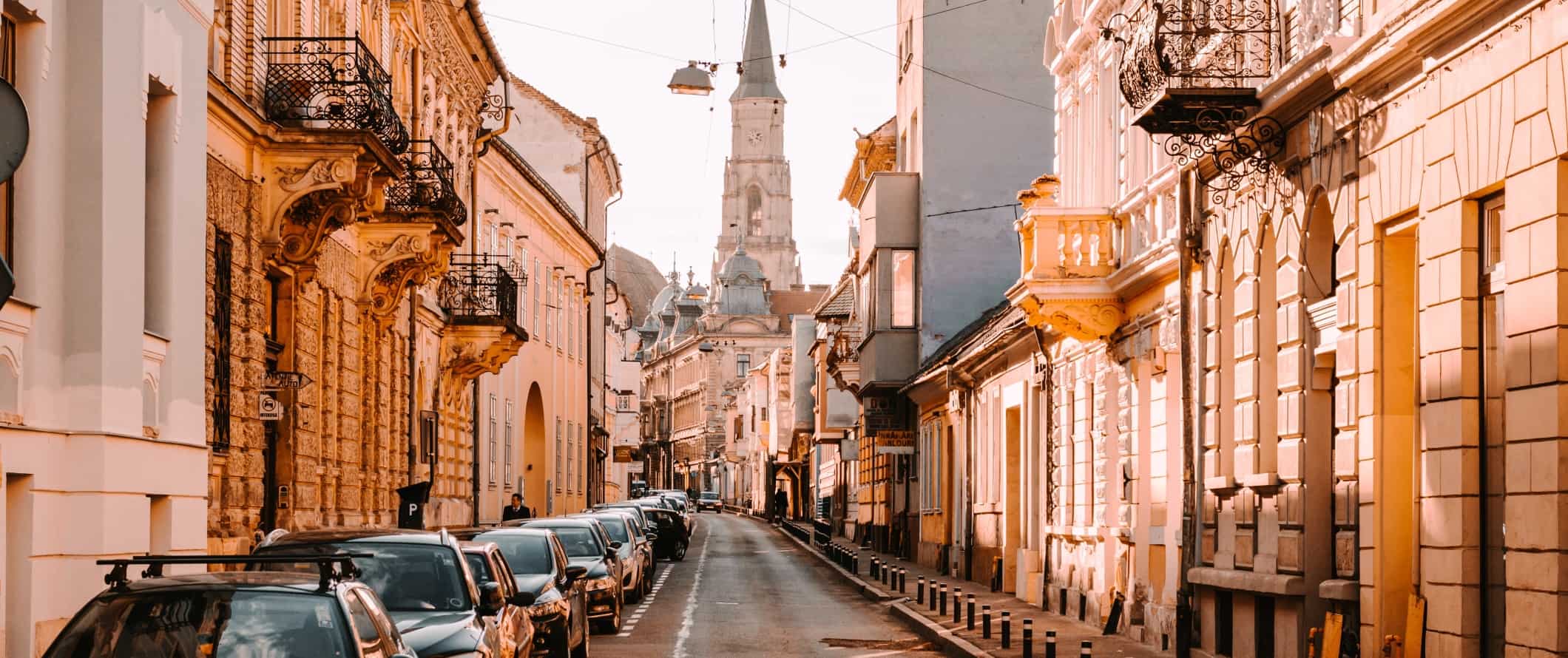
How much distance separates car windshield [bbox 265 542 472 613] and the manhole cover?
9586mm

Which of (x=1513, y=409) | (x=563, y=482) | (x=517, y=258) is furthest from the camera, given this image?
(x=563, y=482)

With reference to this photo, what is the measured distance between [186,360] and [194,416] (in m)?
0.52

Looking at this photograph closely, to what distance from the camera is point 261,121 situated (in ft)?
68.9

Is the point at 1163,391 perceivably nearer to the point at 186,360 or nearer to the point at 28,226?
the point at 186,360

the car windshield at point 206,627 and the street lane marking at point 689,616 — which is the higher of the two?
the car windshield at point 206,627

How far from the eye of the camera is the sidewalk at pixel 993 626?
21.3m

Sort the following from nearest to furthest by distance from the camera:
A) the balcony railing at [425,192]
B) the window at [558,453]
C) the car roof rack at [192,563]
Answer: the car roof rack at [192,563]
the balcony railing at [425,192]
the window at [558,453]

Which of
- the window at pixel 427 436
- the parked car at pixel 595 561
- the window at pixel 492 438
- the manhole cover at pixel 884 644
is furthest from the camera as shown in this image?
the window at pixel 492 438

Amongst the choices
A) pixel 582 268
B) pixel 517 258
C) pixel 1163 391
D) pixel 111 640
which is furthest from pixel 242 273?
pixel 582 268

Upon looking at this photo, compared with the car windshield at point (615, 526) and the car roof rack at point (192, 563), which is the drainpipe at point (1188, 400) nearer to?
the car roof rack at point (192, 563)

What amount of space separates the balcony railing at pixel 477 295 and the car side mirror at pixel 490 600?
2174 centimetres

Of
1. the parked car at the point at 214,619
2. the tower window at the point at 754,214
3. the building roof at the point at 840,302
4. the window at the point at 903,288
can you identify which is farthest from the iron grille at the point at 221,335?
the tower window at the point at 754,214

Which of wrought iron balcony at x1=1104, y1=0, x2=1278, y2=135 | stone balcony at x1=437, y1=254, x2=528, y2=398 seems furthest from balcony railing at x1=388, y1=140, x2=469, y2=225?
wrought iron balcony at x1=1104, y1=0, x2=1278, y2=135

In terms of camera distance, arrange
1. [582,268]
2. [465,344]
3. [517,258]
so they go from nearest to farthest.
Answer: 1. [465,344]
2. [517,258]
3. [582,268]
